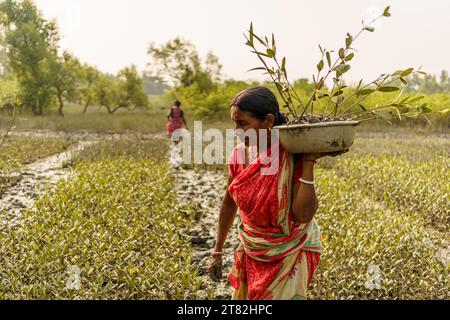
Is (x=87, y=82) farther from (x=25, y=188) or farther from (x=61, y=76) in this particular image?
(x=25, y=188)

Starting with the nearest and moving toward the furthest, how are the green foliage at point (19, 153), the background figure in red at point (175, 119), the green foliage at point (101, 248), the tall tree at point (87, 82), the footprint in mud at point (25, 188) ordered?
the green foliage at point (101, 248)
the footprint in mud at point (25, 188)
the green foliage at point (19, 153)
the background figure in red at point (175, 119)
the tall tree at point (87, 82)

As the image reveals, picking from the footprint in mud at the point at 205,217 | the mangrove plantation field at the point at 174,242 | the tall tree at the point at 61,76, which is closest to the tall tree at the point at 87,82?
the tall tree at the point at 61,76

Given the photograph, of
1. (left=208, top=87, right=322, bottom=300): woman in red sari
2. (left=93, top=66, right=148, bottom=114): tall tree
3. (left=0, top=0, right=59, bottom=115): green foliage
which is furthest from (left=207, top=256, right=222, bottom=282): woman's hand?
(left=93, top=66, right=148, bottom=114): tall tree

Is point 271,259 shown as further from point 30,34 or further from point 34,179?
point 30,34

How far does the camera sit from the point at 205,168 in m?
9.13

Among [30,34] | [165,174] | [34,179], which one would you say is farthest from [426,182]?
[30,34]

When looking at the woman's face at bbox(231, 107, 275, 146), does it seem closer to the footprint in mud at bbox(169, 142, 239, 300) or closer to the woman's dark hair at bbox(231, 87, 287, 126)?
the woman's dark hair at bbox(231, 87, 287, 126)

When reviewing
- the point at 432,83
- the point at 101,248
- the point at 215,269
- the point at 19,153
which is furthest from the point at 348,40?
the point at 432,83

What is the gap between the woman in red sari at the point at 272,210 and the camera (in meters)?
1.58

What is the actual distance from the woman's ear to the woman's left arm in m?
0.24

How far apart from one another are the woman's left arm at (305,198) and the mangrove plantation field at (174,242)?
1828 millimetres

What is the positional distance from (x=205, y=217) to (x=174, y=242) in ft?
4.52

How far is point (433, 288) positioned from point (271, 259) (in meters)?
2.32

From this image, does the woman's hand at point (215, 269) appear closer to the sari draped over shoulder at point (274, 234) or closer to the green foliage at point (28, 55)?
the sari draped over shoulder at point (274, 234)
